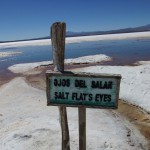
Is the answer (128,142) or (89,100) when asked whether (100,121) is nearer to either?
(128,142)

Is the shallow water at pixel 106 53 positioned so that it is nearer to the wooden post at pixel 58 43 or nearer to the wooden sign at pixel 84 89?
the wooden post at pixel 58 43

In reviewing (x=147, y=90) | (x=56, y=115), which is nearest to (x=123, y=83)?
(x=147, y=90)

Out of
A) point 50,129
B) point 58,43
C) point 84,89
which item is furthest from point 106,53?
point 84,89

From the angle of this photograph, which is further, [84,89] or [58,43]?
[58,43]

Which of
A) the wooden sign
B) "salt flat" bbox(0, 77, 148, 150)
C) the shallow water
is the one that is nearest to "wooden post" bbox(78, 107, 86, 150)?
the wooden sign

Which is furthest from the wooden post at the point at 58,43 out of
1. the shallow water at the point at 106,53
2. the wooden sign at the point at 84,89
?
the shallow water at the point at 106,53

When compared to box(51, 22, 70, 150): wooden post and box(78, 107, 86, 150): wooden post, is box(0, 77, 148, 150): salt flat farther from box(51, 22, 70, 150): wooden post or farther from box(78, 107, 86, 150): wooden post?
box(51, 22, 70, 150): wooden post

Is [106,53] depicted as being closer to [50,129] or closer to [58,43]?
[50,129]

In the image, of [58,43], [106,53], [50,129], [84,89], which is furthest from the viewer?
[106,53]

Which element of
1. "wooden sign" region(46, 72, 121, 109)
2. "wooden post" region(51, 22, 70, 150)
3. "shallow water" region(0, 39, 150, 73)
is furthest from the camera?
"shallow water" region(0, 39, 150, 73)
